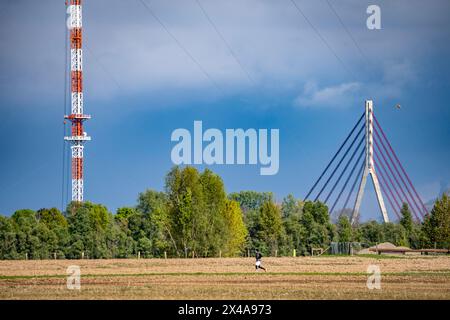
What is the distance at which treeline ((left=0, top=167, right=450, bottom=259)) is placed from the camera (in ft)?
340

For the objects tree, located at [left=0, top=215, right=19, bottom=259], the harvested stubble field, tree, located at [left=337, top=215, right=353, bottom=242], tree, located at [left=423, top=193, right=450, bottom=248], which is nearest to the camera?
the harvested stubble field

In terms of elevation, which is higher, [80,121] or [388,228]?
[80,121]

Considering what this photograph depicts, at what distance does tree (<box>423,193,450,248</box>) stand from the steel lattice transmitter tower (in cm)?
4947

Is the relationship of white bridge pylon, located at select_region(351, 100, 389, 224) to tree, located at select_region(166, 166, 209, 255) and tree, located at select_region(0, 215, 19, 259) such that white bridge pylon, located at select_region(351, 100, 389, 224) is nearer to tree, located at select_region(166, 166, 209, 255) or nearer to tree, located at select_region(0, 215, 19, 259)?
tree, located at select_region(166, 166, 209, 255)

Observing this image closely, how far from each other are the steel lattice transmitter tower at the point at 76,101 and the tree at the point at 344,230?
3771 cm

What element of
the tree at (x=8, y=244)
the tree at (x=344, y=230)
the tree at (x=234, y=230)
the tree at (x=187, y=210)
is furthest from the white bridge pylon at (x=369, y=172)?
the tree at (x=8, y=244)

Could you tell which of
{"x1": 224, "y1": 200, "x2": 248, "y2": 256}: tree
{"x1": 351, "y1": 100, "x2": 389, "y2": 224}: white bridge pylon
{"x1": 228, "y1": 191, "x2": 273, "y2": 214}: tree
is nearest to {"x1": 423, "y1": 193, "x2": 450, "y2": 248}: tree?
{"x1": 351, "y1": 100, "x2": 389, "y2": 224}: white bridge pylon

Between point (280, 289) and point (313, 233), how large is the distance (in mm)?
79325

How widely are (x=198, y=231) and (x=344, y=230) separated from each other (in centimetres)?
2537

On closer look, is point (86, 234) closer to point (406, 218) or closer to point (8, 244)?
point (8, 244)

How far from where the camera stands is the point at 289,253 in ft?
369

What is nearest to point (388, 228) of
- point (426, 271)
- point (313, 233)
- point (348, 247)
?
point (313, 233)

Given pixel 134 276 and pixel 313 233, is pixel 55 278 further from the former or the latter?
pixel 313 233

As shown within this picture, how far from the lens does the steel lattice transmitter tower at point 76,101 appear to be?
111 meters
